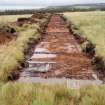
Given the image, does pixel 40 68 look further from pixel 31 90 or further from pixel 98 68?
pixel 31 90

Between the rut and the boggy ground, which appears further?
the boggy ground

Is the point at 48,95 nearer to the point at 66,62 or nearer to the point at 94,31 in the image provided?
the point at 66,62

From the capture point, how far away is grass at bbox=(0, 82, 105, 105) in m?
6.34

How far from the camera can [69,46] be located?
1550cm

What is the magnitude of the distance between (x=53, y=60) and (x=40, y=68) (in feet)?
4.18

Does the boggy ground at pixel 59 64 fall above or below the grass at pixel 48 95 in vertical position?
below

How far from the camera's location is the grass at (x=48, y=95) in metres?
6.34

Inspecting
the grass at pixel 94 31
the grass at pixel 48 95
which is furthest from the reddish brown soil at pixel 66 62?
the grass at pixel 48 95

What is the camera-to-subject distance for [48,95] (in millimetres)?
6723

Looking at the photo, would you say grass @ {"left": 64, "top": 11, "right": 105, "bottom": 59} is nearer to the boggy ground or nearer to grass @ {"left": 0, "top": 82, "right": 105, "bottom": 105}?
the boggy ground

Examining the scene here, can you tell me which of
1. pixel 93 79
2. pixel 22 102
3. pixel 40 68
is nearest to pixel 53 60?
pixel 40 68

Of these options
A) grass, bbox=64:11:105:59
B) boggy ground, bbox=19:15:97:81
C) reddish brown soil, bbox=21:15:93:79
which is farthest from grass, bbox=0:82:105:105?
grass, bbox=64:11:105:59

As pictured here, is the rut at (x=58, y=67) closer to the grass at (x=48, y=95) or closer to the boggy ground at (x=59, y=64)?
the boggy ground at (x=59, y=64)

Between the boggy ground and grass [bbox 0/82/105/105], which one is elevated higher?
grass [bbox 0/82/105/105]
